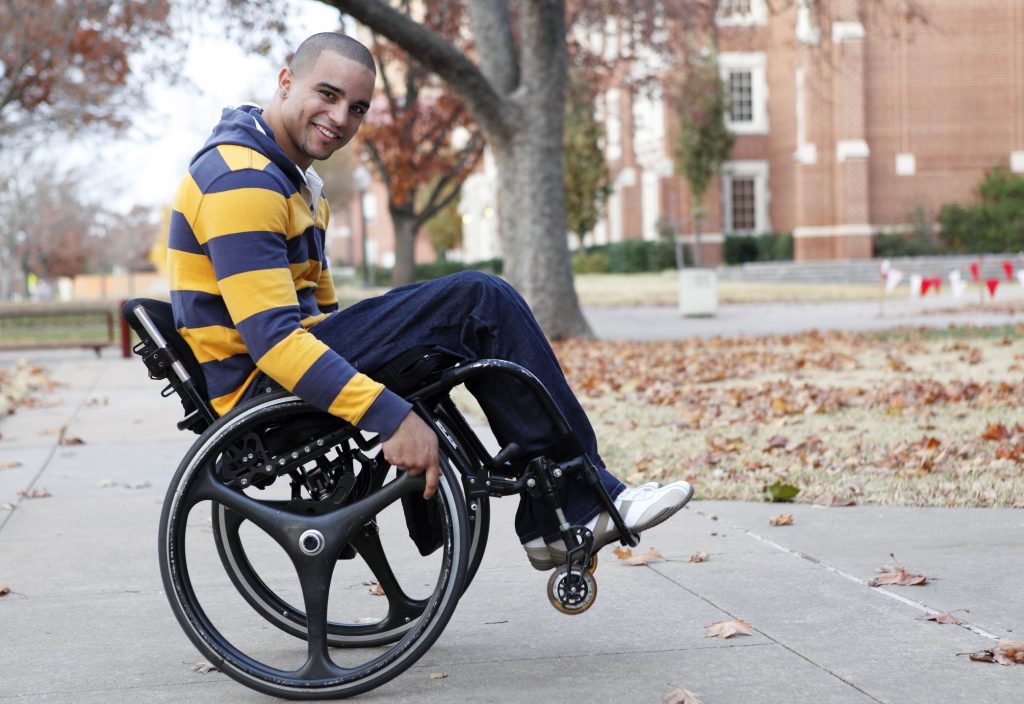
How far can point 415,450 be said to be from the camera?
3.08 metres

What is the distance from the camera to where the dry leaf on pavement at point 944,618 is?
3.69m

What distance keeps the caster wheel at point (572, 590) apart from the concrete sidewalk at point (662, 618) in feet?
0.60

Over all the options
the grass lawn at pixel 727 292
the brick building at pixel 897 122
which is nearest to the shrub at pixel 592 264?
the brick building at pixel 897 122

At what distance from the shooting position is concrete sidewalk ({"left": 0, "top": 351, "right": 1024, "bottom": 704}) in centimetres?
326

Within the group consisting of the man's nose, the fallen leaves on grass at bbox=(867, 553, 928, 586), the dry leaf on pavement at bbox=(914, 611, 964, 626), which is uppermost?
the man's nose

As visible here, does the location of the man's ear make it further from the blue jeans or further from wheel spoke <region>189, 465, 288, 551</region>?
wheel spoke <region>189, 465, 288, 551</region>

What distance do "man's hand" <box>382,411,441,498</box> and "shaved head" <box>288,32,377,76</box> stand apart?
0.91m

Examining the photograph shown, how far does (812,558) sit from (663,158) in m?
37.5

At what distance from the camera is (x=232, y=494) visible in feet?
10.5

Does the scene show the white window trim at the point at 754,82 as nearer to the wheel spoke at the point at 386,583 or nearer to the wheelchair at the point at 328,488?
the wheel spoke at the point at 386,583

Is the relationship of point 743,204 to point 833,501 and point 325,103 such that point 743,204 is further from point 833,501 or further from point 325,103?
point 325,103

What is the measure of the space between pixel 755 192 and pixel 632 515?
38.5m

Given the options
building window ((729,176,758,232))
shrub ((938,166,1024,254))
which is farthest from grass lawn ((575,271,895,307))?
building window ((729,176,758,232))

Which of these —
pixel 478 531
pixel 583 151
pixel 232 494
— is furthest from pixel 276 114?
pixel 583 151
